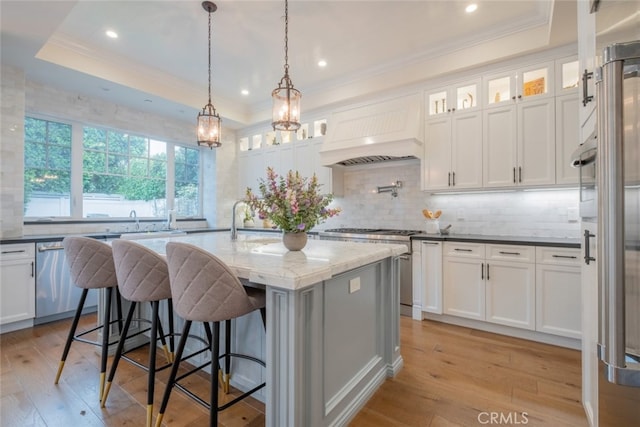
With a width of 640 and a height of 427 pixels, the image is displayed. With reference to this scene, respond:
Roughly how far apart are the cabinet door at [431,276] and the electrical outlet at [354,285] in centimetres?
176

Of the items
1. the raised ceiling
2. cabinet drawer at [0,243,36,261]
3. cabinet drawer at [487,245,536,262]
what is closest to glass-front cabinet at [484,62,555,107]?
the raised ceiling

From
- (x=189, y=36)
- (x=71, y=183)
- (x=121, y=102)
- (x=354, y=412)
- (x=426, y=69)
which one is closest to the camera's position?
(x=354, y=412)

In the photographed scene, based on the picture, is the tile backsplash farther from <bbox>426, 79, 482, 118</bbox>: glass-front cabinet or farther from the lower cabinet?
<bbox>426, 79, 482, 118</bbox>: glass-front cabinet

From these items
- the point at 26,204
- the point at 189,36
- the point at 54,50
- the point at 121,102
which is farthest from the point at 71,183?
the point at 189,36

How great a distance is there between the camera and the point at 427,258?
333 cm

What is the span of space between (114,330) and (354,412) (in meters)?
2.05

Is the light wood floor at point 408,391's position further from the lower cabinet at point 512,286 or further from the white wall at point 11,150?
the white wall at point 11,150

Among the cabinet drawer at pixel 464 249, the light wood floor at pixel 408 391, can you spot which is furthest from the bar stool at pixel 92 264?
the cabinet drawer at pixel 464 249

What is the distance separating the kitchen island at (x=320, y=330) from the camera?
1339 millimetres

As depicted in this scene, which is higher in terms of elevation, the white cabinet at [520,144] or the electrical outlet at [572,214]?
the white cabinet at [520,144]

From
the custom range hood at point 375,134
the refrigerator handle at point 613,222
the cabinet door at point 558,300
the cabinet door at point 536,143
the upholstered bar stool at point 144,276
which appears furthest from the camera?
the custom range hood at point 375,134

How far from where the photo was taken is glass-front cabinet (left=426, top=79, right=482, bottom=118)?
3.37m

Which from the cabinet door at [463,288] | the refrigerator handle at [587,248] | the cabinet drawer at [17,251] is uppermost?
the refrigerator handle at [587,248]

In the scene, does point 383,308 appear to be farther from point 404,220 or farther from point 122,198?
point 122,198
